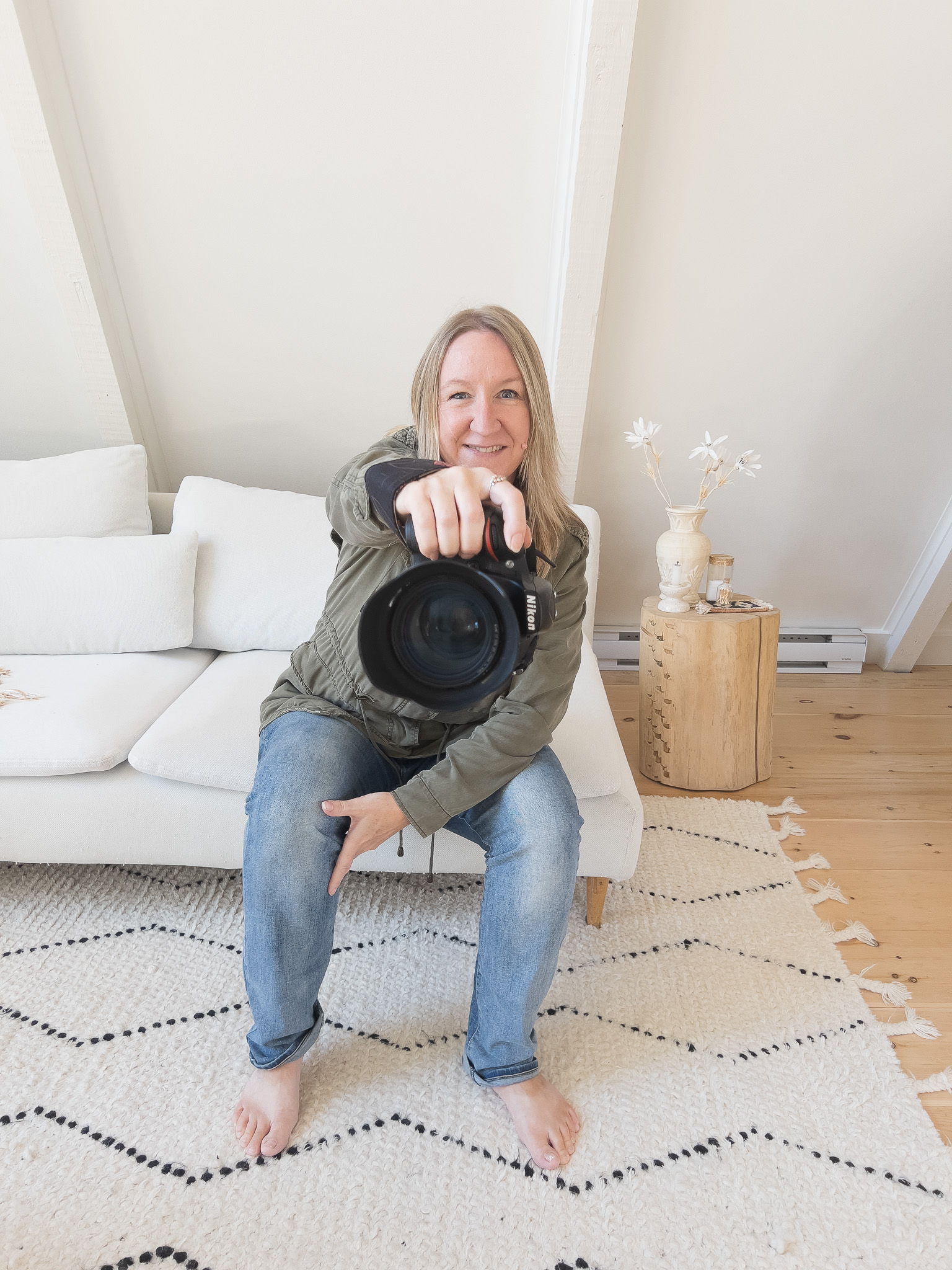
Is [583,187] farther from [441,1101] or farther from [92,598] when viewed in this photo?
[441,1101]

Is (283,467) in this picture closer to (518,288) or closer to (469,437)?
(518,288)

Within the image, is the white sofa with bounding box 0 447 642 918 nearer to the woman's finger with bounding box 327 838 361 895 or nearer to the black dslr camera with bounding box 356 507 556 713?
the woman's finger with bounding box 327 838 361 895

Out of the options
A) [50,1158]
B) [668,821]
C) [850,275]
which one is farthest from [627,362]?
[50,1158]

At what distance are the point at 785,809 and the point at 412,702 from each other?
1.17m

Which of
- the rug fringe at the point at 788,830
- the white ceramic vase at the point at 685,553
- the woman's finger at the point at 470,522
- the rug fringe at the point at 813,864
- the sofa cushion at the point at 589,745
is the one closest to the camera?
the woman's finger at the point at 470,522

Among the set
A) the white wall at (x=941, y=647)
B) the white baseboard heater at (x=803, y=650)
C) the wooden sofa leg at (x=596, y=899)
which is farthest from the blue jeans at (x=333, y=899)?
the white wall at (x=941, y=647)

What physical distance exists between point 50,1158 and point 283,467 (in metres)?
1.66

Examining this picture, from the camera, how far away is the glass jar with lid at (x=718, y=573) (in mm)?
1762

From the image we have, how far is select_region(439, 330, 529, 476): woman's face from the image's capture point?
98 cm

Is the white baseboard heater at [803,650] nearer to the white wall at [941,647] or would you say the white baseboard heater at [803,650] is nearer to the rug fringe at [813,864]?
the white wall at [941,647]

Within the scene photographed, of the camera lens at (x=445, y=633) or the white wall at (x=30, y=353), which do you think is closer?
the camera lens at (x=445, y=633)

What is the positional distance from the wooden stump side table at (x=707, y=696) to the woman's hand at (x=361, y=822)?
0.94 m

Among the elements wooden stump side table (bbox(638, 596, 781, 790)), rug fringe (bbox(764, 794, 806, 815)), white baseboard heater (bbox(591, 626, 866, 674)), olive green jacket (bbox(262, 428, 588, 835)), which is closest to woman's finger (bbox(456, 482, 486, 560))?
olive green jacket (bbox(262, 428, 588, 835))

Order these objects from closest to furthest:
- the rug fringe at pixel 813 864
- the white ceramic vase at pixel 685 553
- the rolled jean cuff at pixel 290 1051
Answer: the rolled jean cuff at pixel 290 1051, the rug fringe at pixel 813 864, the white ceramic vase at pixel 685 553
